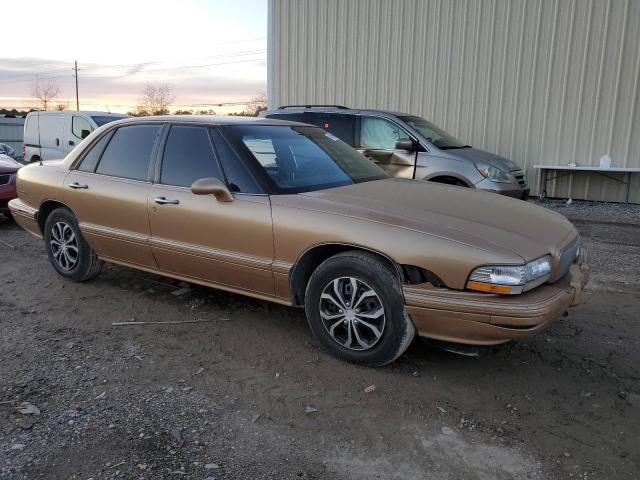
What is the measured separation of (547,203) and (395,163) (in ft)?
15.0

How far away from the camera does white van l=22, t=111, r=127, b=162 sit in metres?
13.0

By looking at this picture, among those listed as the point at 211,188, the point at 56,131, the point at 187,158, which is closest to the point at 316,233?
the point at 211,188

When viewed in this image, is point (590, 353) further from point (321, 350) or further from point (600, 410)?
point (321, 350)

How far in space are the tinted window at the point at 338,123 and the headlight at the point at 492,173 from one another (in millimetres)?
1993

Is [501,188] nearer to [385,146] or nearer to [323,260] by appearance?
[385,146]

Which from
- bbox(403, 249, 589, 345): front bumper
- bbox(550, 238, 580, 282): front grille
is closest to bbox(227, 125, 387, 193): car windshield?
bbox(403, 249, 589, 345): front bumper

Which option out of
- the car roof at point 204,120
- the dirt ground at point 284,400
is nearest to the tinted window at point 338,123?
the car roof at point 204,120

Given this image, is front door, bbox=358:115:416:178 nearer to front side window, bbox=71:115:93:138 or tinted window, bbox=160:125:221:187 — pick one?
tinted window, bbox=160:125:221:187

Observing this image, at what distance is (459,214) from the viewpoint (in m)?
3.61

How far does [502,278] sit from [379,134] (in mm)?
5909

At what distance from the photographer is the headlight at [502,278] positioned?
3119 mm

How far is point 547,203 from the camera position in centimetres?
1146

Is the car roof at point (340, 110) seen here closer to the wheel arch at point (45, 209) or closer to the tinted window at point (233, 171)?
the wheel arch at point (45, 209)

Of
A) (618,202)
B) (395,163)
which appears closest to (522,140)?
(618,202)
